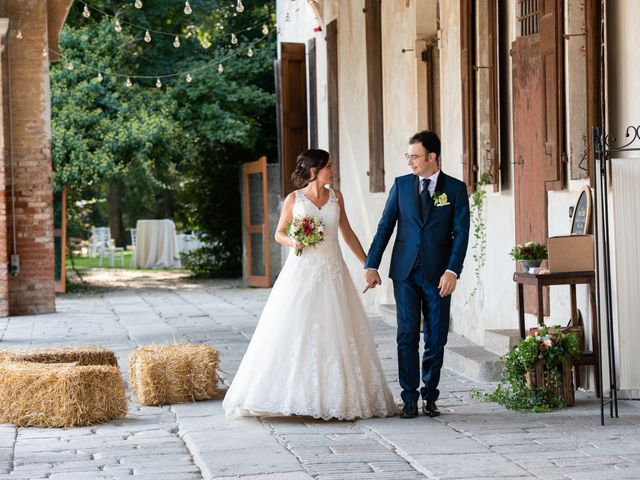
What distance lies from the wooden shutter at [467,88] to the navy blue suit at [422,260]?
346 cm

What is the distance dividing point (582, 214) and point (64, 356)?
3.60 meters

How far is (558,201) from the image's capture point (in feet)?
28.4

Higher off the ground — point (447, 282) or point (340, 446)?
point (447, 282)

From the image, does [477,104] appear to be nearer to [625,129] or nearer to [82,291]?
[625,129]

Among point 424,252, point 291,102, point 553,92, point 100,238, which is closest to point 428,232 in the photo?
point 424,252

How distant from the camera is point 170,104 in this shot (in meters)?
21.5

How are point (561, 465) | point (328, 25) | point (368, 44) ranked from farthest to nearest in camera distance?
point (328, 25), point (368, 44), point (561, 465)

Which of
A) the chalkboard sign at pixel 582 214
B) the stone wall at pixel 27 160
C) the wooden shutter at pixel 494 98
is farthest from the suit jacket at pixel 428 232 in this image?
the stone wall at pixel 27 160

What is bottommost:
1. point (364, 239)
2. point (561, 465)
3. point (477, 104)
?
point (561, 465)

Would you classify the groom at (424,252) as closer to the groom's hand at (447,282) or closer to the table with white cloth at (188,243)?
the groom's hand at (447,282)

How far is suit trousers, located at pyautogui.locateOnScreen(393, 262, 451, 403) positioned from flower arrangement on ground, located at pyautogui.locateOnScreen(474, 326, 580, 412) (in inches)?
21.6

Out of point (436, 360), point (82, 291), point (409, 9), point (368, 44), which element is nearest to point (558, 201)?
point (436, 360)

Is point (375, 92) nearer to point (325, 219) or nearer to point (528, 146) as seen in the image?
point (528, 146)

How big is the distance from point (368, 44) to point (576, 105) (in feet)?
23.0
